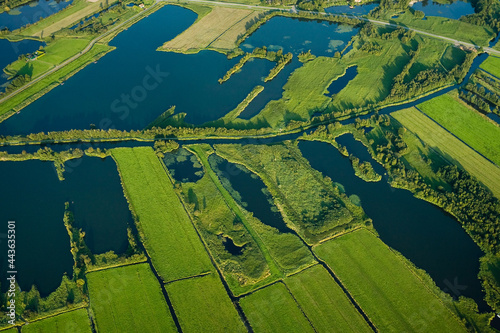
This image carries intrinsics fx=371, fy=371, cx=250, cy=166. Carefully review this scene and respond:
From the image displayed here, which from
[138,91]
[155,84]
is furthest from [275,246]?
[155,84]

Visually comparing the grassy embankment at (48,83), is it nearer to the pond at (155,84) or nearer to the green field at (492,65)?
the pond at (155,84)

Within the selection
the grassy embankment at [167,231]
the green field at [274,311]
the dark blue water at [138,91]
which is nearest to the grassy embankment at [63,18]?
the dark blue water at [138,91]

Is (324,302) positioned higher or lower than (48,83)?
lower

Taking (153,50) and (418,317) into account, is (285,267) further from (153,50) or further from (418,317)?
(153,50)

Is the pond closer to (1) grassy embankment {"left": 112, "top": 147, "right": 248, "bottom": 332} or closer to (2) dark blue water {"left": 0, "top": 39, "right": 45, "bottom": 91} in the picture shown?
(1) grassy embankment {"left": 112, "top": 147, "right": 248, "bottom": 332}

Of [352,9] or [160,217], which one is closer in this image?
[160,217]

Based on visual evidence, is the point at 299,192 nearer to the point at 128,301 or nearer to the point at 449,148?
the point at 128,301

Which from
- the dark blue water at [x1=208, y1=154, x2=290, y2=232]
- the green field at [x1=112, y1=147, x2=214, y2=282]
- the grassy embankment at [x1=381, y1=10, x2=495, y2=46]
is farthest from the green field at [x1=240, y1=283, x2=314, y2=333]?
the grassy embankment at [x1=381, y1=10, x2=495, y2=46]

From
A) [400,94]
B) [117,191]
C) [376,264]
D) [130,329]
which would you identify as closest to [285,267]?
[376,264]
